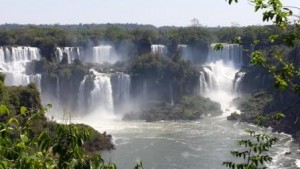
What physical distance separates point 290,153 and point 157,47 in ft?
88.5

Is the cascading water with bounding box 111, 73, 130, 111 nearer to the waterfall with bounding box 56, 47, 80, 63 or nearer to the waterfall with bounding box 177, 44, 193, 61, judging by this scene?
the waterfall with bounding box 56, 47, 80, 63

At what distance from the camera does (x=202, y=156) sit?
27.3 meters

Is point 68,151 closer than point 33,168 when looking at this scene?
No

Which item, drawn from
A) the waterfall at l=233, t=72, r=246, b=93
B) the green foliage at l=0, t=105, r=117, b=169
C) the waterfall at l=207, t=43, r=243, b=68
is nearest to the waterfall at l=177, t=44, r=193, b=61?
the waterfall at l=207, t=43, r=243, b=68

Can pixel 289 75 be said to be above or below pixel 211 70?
above

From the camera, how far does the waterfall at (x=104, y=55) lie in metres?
50.9

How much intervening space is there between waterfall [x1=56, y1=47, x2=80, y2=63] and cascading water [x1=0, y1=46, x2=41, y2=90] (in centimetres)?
289

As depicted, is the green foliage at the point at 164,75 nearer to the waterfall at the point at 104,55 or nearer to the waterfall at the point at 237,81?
the waterfall at the point at 104,55

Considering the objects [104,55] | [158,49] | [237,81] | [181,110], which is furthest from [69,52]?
Result: [237,81]

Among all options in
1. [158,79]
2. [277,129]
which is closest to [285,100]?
[277,129]

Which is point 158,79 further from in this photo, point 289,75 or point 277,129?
point 289,75

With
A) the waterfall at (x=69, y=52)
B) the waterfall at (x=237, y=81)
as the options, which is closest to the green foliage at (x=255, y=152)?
the waterfall at (x=69, y=52)

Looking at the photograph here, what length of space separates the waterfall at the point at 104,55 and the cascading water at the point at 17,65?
714 cm

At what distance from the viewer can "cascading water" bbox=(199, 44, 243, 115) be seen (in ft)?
163
